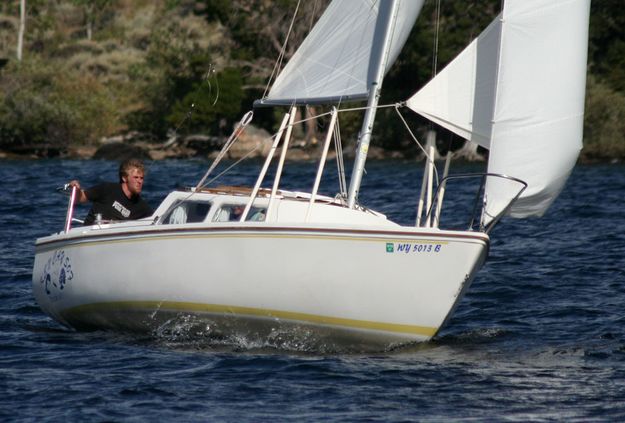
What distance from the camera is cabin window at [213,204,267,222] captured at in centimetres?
1320

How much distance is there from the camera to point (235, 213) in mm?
13375

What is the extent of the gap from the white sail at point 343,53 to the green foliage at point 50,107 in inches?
1861

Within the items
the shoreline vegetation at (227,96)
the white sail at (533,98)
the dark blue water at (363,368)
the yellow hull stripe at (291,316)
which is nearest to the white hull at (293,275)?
the yellow hull stripe at (291,316)

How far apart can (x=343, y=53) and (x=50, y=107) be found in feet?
159

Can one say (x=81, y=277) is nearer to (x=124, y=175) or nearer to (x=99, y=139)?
(x=124, y=175)

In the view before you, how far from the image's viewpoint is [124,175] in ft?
47.9

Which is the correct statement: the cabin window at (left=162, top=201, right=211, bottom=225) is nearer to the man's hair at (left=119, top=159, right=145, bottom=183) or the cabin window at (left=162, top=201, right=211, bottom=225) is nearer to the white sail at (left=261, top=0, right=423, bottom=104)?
the man's hair at (left=119, top=159, right=145, bottom=183)

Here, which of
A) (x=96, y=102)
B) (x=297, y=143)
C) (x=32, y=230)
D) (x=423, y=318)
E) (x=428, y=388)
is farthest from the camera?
(x=96, y=102)

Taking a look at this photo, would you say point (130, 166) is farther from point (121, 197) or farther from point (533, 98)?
point (533, 98)

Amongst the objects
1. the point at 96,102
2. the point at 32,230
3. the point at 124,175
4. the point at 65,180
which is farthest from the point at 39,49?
the point at 124,175

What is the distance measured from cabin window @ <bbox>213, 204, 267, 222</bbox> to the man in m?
1.49

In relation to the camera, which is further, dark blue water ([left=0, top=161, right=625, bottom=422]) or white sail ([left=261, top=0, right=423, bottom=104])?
white sail ([left=261, top=0, right=423, bottom=104])

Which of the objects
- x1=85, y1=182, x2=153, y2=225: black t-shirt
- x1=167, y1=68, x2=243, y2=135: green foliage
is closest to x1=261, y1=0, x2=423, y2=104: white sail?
x1=85, y1=182, x2=153, y2=225: black t-shirt

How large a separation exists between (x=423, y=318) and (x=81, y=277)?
3940 millimetres
